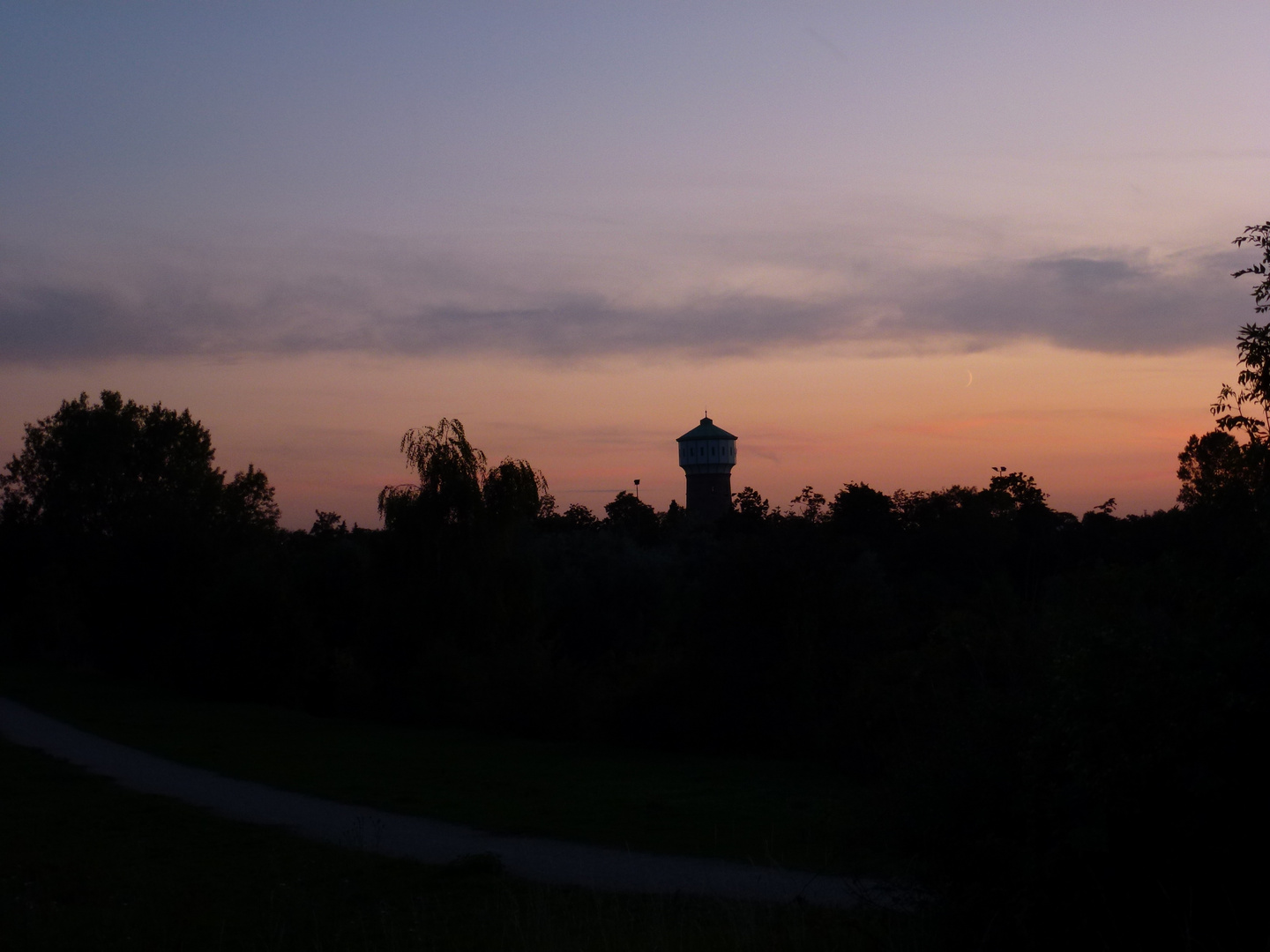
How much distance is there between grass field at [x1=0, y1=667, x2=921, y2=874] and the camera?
13617mm

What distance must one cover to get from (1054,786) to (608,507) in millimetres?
94746

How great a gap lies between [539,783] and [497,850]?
281 inches

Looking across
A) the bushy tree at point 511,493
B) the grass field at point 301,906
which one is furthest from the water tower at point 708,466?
the grass field at point 301,906

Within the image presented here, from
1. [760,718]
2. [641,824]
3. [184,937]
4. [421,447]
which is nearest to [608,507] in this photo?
[421,447]

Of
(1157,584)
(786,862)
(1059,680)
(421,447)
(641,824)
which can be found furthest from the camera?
(421,447)

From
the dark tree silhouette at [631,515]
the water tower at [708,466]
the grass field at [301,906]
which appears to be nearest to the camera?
the grass field at [301,906]

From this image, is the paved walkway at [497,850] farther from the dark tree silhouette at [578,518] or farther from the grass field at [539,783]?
the dark tree silhouette at [578,518]

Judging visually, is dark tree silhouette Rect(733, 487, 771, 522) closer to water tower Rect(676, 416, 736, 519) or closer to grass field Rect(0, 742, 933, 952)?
water tower Rect(676, 416, 736, 519)

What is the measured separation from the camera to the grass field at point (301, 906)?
8148mm

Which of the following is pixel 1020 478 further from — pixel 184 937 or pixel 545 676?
pixel 184 937

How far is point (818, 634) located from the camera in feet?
86.5

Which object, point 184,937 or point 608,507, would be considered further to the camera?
point 608,507

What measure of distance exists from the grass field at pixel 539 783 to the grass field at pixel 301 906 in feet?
3.18

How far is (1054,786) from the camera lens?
579 centimetres
